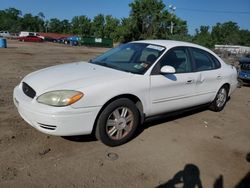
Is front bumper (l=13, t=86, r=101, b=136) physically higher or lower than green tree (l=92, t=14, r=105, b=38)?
lower

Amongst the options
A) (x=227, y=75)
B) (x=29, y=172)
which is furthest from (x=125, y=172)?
(x=227, y=75)

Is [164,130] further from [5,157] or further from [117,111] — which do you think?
[5,157]

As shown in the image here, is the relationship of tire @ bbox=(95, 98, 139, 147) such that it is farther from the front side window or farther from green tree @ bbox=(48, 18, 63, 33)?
green tree @ bbox=(48, 18, 63, 33)

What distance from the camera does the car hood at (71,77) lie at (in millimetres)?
3934

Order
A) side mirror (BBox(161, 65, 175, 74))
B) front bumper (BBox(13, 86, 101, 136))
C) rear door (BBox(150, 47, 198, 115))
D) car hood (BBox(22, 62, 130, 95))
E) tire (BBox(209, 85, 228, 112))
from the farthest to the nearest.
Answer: tire (BBox(209, 85, 228, 112)), rear door (BBox(150, 47, 198, 115)), side mirror (BBox(161, 65, 175, 74)), car hood (BBox(22, 62, 130, 95)), front bumper (BBox(13, 86, 101, 136))

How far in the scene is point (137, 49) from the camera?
531 cm

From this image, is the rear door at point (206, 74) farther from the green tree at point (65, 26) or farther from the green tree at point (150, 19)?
the green tree at point (65, 26)

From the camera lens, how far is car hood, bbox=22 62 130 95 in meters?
3.93

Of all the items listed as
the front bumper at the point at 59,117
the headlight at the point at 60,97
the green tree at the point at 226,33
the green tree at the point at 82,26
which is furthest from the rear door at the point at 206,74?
the green tree at the point at 226,33

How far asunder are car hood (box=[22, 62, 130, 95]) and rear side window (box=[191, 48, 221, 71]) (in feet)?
5.88

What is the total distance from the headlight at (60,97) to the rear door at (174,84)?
1347mm

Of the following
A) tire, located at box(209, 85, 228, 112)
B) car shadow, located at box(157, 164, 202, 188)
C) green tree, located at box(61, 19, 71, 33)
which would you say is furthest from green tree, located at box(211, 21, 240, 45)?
car shadow, located at box(157, 164, 202, 188)

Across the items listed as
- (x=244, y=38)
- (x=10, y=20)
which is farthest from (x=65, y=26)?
(x=244, y=38)

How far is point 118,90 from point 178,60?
1.61 meters
